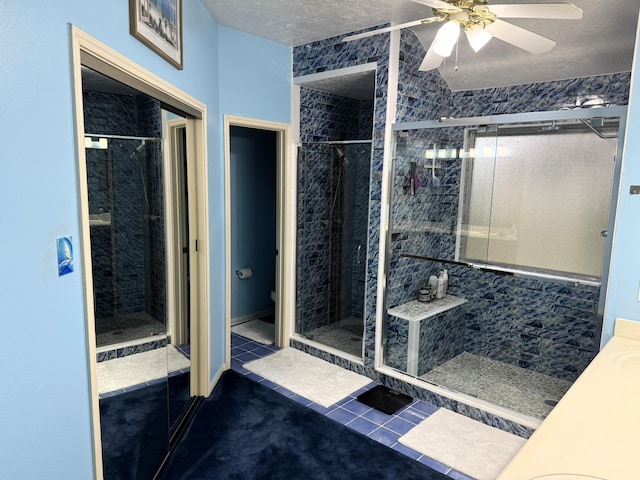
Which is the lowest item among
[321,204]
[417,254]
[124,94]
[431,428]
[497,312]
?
[431,428]

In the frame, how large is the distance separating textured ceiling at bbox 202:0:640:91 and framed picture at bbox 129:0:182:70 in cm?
65

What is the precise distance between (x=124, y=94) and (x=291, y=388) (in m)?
2.37

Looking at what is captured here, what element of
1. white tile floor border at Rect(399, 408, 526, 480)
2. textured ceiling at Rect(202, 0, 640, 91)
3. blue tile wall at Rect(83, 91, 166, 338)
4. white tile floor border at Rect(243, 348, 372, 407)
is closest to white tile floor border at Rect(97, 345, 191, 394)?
blue tile wall at Rect(83, 91, 166, 338)

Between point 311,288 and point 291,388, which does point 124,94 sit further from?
point 311,288

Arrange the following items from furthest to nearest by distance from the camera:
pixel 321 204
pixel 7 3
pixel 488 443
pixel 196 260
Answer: pixel 321 204
pixel 196 260
pixel 488 443
pixel 7 3

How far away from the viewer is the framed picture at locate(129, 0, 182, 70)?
1.79m

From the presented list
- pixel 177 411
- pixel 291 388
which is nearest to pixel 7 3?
pixel 177 411

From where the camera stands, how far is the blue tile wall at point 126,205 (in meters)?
1.61

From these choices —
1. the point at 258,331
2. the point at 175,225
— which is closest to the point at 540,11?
the point at 175,225

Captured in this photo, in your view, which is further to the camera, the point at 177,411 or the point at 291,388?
the point at 291,388

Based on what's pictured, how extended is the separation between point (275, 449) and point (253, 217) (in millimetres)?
2641

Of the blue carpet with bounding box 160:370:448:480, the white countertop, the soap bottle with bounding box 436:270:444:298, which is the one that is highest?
the white countertop

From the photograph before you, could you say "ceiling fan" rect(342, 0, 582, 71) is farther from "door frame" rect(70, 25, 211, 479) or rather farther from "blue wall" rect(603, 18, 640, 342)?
"door frame" rect(70, 25, 211, 479)

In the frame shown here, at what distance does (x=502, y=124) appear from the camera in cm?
286
